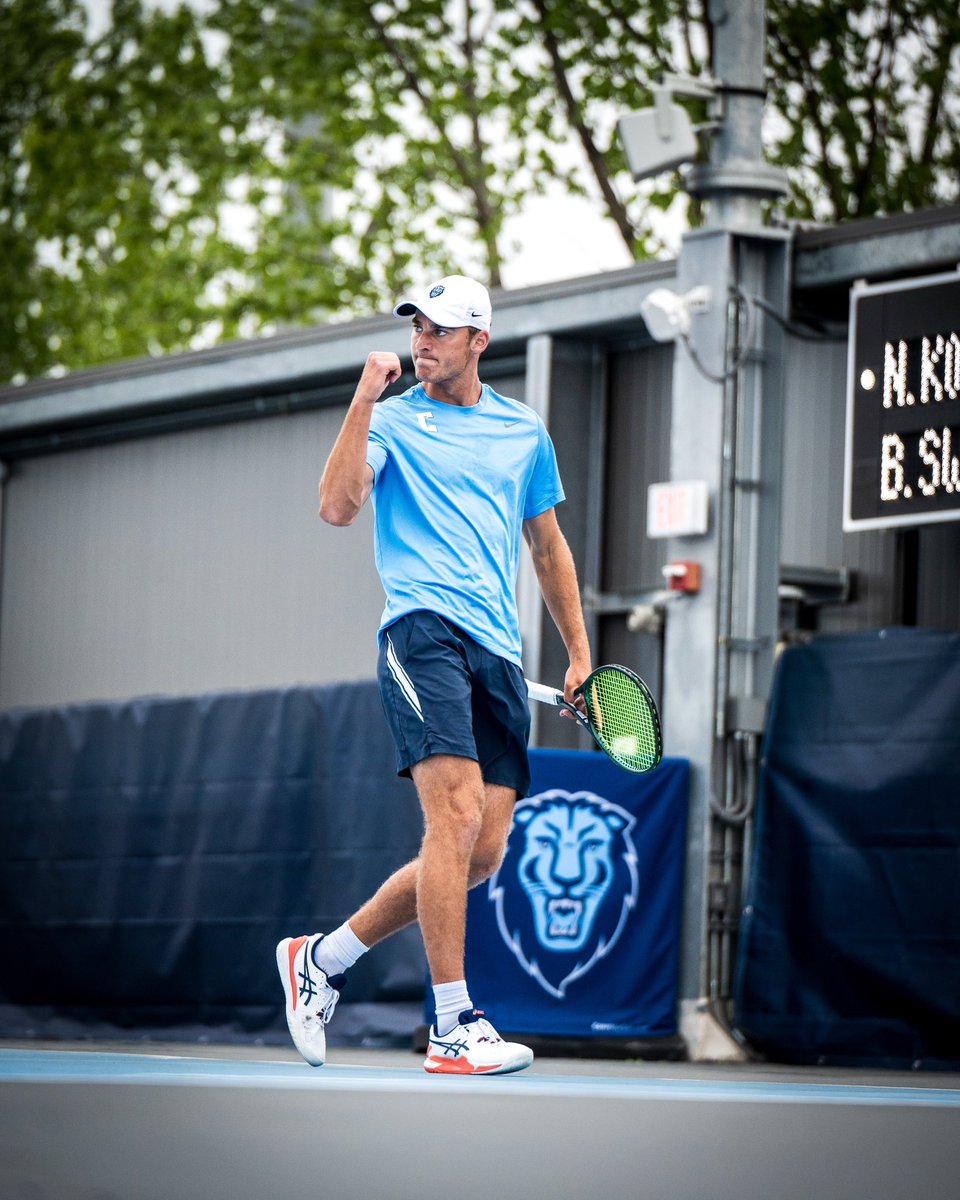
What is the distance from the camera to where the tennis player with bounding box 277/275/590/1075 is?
5379 millimetres

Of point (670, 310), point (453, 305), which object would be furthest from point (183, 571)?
point (453, 305)

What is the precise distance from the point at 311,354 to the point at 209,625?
2.14 metres

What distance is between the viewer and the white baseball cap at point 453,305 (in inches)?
222

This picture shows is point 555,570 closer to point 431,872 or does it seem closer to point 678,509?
point 431,872

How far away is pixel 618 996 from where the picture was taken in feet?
32.8

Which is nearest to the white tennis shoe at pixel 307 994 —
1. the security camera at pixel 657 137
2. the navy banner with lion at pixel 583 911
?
the navy banner with lion at pixel 583 911

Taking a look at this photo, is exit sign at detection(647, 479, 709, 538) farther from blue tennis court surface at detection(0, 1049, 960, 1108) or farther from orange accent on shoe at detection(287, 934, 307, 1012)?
blue tennis court surface at detection(0, 1049, 960, 1108)

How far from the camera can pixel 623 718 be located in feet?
20.0

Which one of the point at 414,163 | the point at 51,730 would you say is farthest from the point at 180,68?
the point at 51,730

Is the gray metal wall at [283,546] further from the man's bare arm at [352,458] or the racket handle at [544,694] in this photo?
the man's bare arm at [352,458]

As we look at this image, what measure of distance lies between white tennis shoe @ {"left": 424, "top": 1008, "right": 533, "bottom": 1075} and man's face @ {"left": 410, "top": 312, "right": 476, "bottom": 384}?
1.69 meters

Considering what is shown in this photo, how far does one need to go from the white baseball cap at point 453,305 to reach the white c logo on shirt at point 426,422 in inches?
10.1

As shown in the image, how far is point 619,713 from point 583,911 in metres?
3.97

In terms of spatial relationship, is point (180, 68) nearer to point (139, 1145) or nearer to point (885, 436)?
point (885, 436)
